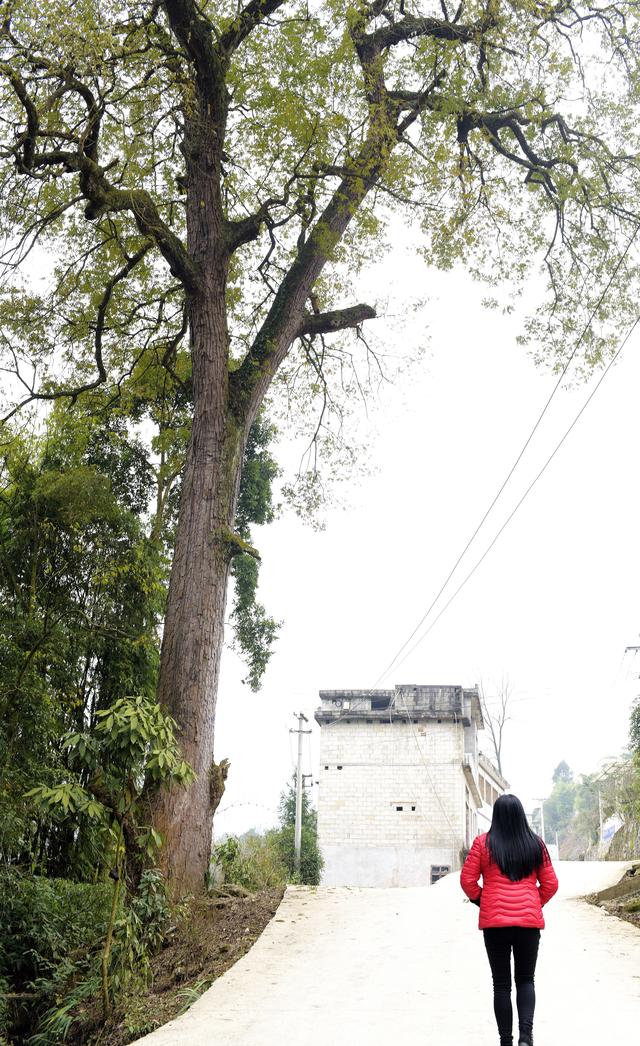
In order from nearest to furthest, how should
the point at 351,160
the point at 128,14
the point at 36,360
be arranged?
the point at 128,14 → the point at 351,160 → the point at 36,360

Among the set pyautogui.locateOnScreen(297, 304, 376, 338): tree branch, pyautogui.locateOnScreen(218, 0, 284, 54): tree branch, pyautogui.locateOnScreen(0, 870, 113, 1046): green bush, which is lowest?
pyautogui.locateOnScreen(0, 870, 113, 1046): green bush

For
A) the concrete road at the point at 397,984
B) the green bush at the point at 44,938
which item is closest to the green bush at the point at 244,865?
the concrete road at the point at 397,984

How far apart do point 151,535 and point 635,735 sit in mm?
7808

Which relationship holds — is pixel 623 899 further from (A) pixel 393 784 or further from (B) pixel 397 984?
(A) pixel 393 784

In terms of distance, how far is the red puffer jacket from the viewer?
3.87m

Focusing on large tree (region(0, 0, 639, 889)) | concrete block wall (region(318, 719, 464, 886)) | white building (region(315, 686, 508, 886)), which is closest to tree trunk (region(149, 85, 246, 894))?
large tree (region(0, 0, 639, 889))

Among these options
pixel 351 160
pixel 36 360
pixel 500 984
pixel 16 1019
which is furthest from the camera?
pixel 36 360

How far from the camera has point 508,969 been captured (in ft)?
13.0

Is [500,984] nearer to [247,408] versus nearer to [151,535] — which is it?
[247,408]

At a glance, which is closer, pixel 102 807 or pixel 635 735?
pixel 102 807

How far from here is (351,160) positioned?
9.66 m

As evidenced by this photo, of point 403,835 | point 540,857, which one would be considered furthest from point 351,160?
point 403,835

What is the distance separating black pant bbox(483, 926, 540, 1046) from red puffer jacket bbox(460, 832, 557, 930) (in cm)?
5

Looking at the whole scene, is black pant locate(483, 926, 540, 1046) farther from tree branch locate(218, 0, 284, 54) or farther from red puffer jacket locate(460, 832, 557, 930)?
tree branch locate(218, 0, 284, 54)
